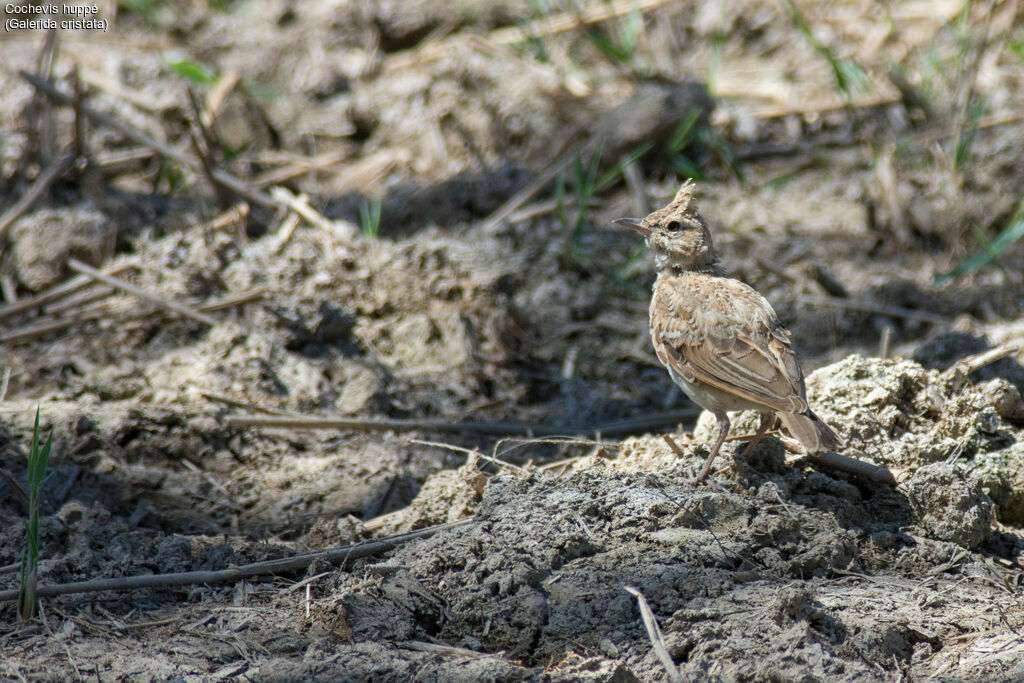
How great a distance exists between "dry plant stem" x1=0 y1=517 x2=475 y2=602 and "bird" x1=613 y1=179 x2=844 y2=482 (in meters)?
1.07

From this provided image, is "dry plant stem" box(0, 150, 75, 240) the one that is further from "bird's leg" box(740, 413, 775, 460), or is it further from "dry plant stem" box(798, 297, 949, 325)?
"dry plant stem" box(798, 297, 949, 325)

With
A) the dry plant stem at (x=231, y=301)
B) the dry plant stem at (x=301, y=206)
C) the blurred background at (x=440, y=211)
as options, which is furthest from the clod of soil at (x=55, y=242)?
the dry plant stem at (x=301, y=206)

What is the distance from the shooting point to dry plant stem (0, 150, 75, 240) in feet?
19.5

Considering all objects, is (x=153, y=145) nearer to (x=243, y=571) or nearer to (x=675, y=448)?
(x=243, y=571)

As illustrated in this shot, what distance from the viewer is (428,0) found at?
8180mm

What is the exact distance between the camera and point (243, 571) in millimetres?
3436

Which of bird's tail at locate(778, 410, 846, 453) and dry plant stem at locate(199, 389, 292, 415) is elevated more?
bird's tail at locate(778, 410, 846, 453)

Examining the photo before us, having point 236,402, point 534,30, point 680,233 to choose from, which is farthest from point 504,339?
point 534,30

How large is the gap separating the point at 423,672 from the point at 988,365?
3.01m

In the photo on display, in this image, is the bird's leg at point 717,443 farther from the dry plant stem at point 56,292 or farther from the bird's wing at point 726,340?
the dry plant stem at point 56,292

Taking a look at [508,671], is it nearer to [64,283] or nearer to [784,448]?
[784,448]

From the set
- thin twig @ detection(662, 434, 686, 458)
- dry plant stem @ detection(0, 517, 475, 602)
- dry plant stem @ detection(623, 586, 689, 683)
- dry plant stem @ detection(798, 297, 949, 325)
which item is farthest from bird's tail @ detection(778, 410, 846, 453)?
dry plant stem @ detection(798, 297, 949, 325)

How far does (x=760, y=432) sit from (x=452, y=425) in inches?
60.7

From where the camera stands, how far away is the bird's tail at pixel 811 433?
3.52 meters
